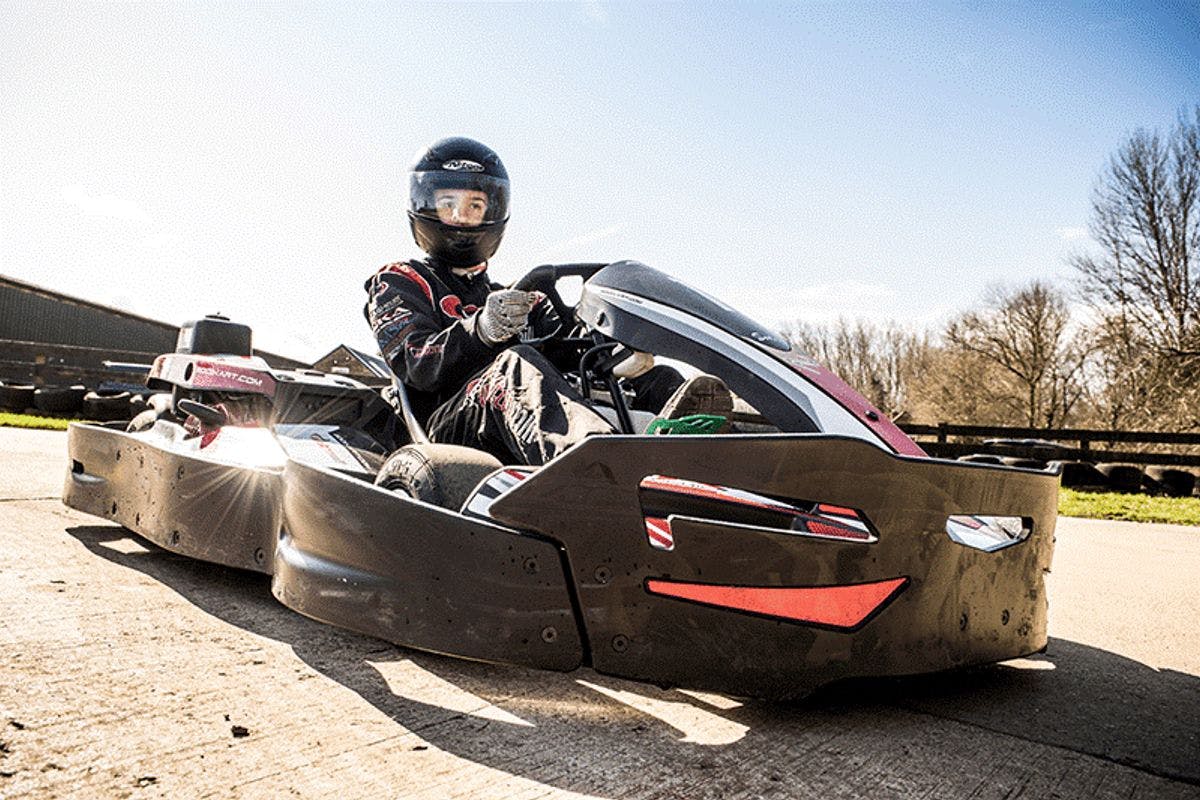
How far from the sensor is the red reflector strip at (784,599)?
1.56 meters

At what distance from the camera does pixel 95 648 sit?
1919mm

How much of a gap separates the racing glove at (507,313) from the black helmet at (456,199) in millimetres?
907

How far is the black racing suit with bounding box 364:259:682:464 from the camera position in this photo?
211 centimetres

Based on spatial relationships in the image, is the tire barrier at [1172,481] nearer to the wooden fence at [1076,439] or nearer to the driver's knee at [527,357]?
the wooden fence at [1076,439]

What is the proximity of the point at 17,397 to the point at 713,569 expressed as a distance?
52.0 feet

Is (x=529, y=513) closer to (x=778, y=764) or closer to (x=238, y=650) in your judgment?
(x=778, y=764)

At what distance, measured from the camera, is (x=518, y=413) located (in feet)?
7.23

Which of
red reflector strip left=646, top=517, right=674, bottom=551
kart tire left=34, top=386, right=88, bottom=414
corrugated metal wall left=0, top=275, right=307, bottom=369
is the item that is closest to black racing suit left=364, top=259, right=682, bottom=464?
red reflector strip left=646, top=517, right=674, bottom=551

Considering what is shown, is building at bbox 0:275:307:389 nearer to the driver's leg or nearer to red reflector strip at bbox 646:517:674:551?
the driver's leg

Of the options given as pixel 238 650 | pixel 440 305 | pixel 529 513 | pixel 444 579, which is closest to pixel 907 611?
pixel 529 513

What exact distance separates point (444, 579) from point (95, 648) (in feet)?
2.89

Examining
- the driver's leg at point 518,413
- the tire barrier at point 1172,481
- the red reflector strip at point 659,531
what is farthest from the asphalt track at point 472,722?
the tire barrier at point 1172,481

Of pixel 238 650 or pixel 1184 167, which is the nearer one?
pixel 238 650

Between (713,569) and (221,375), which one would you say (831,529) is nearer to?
(713,569)
